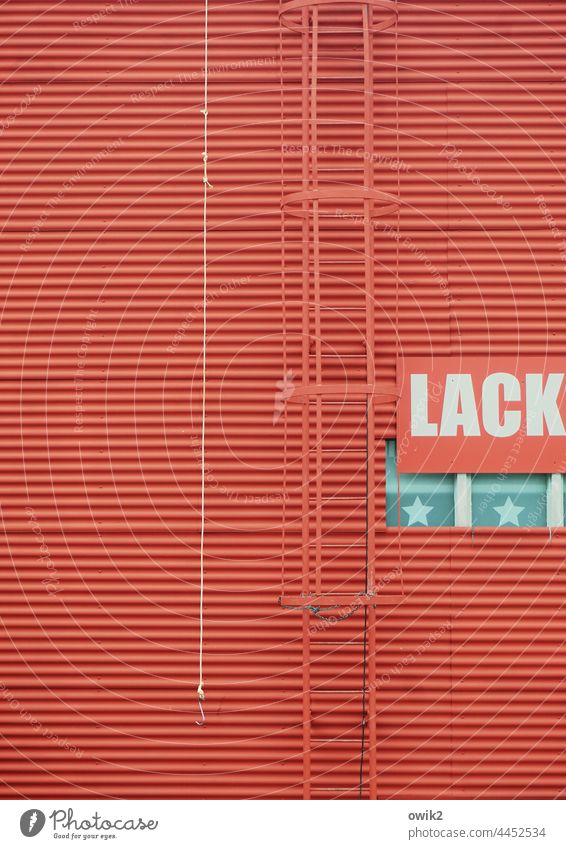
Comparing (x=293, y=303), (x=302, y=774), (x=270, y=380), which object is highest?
(x=293, y=303)

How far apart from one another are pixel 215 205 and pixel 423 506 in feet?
9.45

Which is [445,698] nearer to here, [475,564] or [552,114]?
[475,564]

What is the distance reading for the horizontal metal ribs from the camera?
7.62 meters

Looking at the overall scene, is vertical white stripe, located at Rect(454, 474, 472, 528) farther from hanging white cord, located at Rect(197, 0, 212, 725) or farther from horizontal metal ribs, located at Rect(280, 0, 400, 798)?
hanging white cord, located at Rect(197, 0, 212, 725)

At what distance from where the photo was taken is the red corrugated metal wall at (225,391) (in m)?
7.89

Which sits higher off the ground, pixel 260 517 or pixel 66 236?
pixel 66 236

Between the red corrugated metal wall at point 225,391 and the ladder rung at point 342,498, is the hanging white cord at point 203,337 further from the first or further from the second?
the ladder rung at point 342,498

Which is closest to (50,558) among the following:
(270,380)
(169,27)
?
(270,380)

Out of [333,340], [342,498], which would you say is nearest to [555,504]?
[342,498]

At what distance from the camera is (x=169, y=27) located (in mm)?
8188
